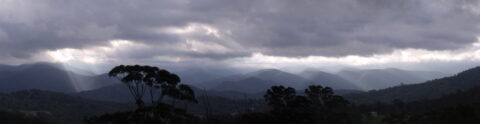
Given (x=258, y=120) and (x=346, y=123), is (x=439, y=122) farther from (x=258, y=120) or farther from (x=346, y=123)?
(x=258, y=120)

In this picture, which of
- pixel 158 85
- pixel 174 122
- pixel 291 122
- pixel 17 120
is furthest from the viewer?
pixel 17 120

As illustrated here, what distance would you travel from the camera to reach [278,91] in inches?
3698

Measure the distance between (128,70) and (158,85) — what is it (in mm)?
5928

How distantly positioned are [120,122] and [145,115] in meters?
3.72

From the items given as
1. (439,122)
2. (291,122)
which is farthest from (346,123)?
(291,122)

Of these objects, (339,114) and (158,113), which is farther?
(339,114)

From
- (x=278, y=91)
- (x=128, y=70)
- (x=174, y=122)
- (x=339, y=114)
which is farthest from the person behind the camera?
(x=339, y=114)

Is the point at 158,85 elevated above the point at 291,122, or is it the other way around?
the point at 158,85

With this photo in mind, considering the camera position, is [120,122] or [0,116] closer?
[120,122]

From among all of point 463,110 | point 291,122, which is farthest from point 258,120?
point 463,110

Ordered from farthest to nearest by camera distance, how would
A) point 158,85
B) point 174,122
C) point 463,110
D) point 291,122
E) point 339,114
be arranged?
point 339,114 < point 463,110 < point 174,122 < point 291,122 < point 158,85

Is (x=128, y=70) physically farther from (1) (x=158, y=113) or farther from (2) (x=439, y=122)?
(2) (x=439, y=122)

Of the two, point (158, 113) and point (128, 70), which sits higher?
point (128, 70)

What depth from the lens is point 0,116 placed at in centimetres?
19775
